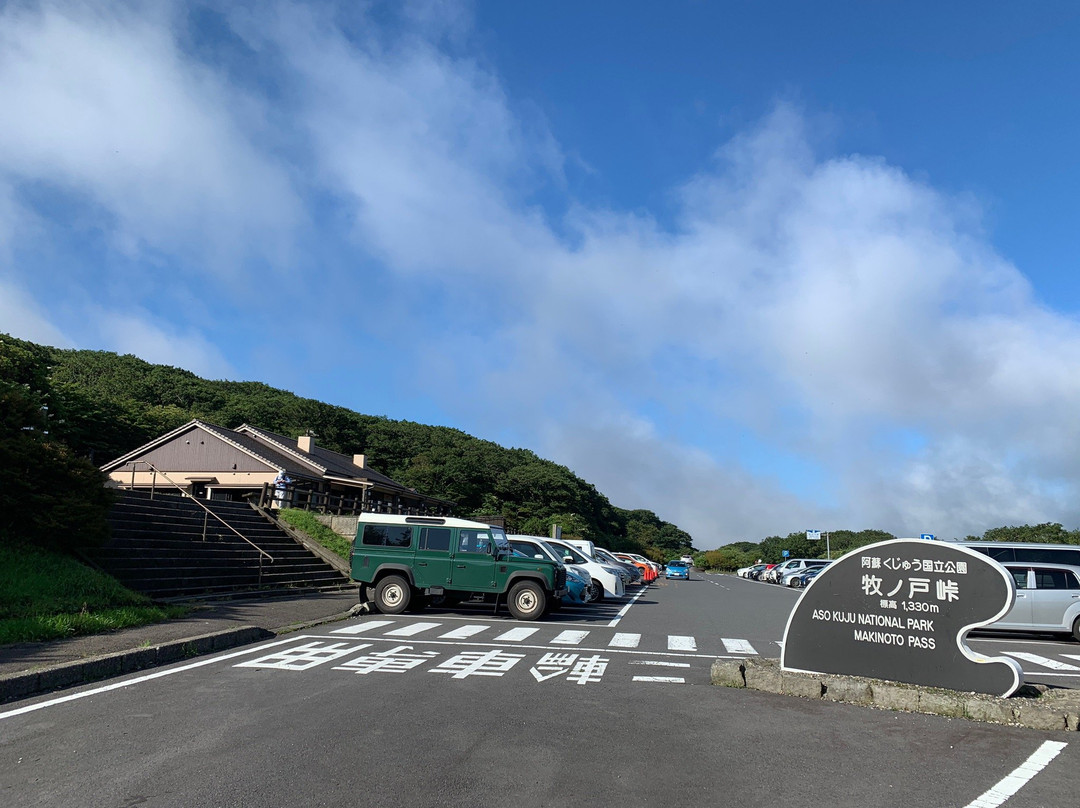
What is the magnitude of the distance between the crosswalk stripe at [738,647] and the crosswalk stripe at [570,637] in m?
2.46

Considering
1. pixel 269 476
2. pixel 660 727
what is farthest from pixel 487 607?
pixel 269 476

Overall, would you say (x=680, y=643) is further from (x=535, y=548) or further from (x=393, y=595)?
(x=535, y=548)

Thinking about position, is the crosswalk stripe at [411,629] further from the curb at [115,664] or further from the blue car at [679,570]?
the blue car at [679,570]

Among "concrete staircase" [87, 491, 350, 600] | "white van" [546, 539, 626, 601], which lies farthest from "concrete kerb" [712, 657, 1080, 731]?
"concrete staircase" [87, 491, 350, 600]

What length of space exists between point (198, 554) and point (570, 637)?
10.4 m

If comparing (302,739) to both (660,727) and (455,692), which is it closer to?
(455,692)

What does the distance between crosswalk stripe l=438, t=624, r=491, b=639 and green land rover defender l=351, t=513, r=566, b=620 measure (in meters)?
1.44

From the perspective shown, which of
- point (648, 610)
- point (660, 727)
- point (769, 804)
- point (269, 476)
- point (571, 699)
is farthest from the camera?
point (269, 476)

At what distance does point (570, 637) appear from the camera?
41.7 ft

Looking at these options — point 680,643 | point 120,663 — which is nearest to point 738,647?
point 680,643

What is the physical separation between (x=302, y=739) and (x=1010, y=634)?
53.5 feet

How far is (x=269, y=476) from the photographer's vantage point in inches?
1416

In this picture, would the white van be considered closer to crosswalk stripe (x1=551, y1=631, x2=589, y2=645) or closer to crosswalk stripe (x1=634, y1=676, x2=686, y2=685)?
crosswalk stripe (x1=551, y1=631, x2=589, y2=645)

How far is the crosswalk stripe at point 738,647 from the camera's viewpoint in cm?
1171
